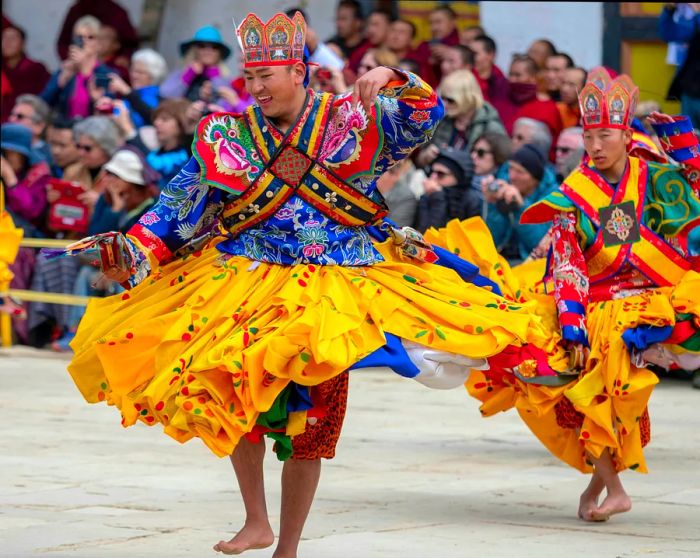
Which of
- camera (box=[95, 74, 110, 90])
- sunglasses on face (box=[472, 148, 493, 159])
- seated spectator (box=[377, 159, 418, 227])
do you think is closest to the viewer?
seated spectator (box=[377, 159, 418, 227])

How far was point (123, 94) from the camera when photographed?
14352 mm

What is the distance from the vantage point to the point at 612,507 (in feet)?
22.7

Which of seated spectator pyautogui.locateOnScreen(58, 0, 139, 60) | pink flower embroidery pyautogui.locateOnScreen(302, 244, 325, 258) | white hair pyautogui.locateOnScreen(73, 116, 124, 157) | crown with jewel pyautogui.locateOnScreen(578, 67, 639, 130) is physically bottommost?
white hair pyautogui.locateOnScreen(73, 116, 124, 157)

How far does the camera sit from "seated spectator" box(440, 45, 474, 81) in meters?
13.1

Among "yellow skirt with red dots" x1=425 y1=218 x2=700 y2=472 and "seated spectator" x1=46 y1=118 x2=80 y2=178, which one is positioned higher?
"yellow skirt with red dots" x1=425 y1=218 x2=700 y2=472

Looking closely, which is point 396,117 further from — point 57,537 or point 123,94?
point 123,94

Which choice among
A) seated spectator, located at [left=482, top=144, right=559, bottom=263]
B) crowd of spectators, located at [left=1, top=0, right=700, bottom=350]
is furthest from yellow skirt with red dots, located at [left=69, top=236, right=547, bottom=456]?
crowd of spectators, located at [left=1, top=0, right=700, bottom=350]

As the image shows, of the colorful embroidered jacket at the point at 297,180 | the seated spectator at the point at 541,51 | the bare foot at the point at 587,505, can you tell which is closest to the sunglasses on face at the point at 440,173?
the seated spectator at the point at 541,51

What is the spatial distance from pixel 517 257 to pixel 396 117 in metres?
5.77

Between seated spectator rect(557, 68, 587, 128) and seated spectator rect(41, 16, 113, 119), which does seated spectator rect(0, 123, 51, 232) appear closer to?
seated spectator rect(41, 16, 113, 119)

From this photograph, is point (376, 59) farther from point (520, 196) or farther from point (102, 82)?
point (520, 196)

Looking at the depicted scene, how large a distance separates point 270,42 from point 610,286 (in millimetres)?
2192

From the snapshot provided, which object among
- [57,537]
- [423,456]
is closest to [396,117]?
[57,537]

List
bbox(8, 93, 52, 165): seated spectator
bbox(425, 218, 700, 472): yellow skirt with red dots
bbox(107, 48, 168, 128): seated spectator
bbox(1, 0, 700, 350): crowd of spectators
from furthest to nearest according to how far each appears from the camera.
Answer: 1. bbox(8, 93, 52, 165): seated spectator
2. bbox(107, 48, 168, 128): seated spectator
3. bbox(1, 0, 700, 350): crowd of spectators
4. bbox(425, 218, 700, 472): yellow skirt with red dots
